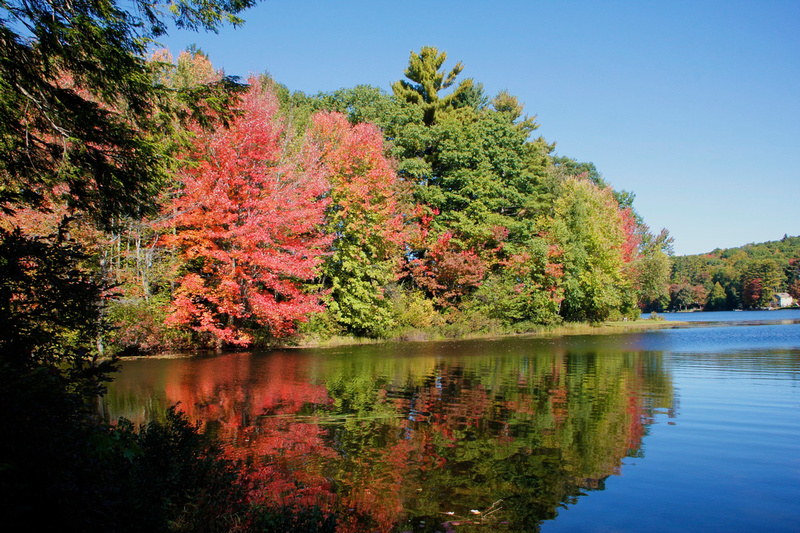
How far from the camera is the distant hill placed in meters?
88.4

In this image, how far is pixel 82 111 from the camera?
6.61 meters

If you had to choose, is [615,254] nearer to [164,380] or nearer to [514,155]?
[514,155]

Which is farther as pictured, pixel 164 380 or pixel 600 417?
pixel 164 380

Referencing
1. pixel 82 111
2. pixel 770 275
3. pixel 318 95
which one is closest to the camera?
pixel 82 111

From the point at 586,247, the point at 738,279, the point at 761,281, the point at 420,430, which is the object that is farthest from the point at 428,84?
the point at 738,279

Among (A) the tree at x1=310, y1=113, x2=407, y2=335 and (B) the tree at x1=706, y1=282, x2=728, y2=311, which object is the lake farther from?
(B) the tree at x1=706, y1=282, x2=728, y2=311

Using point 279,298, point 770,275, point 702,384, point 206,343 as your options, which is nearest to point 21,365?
point 702,384

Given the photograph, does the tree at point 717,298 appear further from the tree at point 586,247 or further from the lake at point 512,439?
the lake at point 512,439

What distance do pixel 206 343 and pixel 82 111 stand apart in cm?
1822

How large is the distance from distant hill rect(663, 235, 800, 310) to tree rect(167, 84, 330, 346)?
74.5 meters

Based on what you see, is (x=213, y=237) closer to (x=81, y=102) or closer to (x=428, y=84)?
(x=81, y=102)

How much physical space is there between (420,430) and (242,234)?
1586 cm

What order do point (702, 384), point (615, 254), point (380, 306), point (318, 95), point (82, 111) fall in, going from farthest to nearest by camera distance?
point (615, 254) → point (318, 95) → point (380, 306) → point (702, 384) → point (82, 111)

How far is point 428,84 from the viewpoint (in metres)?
41.3
